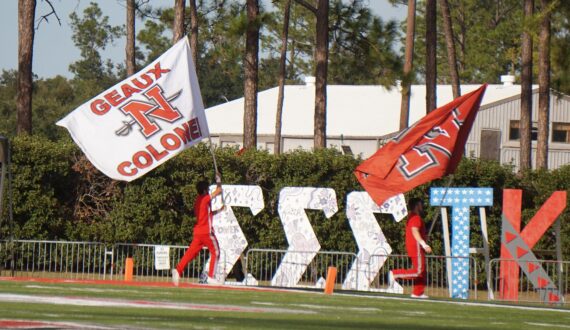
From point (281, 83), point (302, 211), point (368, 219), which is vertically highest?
point (281, 83)

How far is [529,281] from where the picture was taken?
24.5 metres

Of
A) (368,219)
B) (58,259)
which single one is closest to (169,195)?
(58,259)

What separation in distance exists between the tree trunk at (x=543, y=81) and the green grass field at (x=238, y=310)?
573 inches

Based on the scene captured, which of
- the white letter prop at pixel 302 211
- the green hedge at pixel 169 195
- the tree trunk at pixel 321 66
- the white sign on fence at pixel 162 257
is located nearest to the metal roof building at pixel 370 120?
the tree trunk at pixel 321 66

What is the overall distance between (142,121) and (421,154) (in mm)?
4875

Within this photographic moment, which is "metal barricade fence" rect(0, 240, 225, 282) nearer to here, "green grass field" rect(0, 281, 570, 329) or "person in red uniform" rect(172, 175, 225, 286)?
"person in red uniform" rect(172, 175, 225, 286)

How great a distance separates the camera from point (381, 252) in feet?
87.6

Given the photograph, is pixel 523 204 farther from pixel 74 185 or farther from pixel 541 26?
pixel 74 185

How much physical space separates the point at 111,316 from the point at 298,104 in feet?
158

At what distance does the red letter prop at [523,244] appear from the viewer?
2438 centimetres

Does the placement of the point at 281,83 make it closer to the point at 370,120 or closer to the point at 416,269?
the point at 370,120

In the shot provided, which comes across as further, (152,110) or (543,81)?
(543,81)

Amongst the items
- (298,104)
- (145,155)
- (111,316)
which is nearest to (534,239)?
(145,155)

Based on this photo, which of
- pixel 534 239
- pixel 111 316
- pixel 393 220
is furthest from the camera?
pixel 393 220
